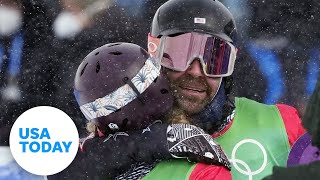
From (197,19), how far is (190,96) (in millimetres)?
266

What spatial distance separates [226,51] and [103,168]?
83 cm

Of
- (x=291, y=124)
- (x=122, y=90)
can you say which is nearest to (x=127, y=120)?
(x=122, y=90)

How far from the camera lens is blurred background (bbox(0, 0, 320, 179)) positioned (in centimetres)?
420

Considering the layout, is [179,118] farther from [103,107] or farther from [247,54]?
[247,54]

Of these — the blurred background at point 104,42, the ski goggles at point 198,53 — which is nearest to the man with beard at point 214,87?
the ski goggles at point 198,53

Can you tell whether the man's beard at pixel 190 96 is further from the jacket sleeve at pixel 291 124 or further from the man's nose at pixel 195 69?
the jacket sleeve at pixel 291 124

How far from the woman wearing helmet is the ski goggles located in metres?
0.55

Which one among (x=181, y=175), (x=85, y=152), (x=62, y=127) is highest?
(x=181, y=175)

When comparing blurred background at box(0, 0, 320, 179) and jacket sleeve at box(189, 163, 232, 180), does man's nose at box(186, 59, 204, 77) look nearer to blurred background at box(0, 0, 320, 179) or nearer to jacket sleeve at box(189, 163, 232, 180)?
jacket sleeve at box(189, 163, 232, 180)

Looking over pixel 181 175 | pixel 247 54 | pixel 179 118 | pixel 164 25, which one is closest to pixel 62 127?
pixel 164 25

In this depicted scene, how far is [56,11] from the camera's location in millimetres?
4191

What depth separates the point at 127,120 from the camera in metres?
1.63

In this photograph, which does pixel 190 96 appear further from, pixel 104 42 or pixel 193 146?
pixel 104 42

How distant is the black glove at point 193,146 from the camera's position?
150cm
